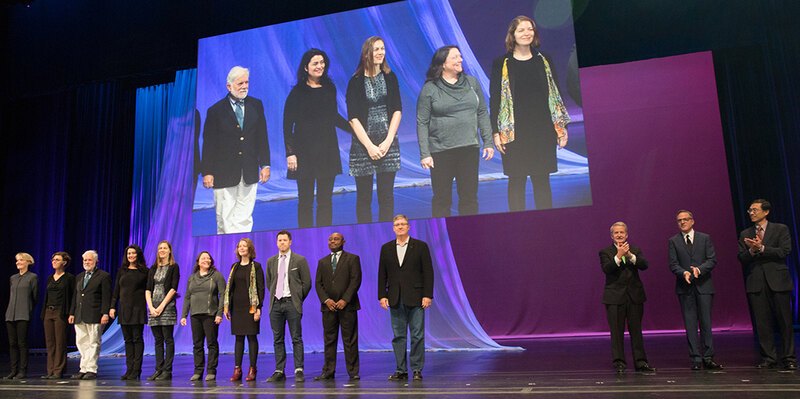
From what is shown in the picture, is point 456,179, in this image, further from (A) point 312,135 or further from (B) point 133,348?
(B) point 133,348

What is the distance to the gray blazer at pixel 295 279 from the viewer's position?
16.1 feet

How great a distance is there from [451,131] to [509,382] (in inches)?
126

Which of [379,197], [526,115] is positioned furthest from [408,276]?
[526,115]

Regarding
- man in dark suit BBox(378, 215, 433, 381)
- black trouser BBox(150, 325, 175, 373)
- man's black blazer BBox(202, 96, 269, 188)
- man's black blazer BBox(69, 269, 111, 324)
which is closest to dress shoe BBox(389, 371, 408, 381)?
man in dark suit BBox(378, 215, 433, 381)

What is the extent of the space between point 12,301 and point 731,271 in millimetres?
7781

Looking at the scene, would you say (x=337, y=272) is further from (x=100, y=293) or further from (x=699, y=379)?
(x=699, y=379)

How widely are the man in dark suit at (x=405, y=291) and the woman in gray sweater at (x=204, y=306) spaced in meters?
1.46

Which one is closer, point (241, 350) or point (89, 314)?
point (241, 350)

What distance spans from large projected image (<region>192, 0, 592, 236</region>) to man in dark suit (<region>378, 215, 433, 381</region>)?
6.26 ft

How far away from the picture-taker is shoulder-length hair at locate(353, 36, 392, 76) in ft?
23.3

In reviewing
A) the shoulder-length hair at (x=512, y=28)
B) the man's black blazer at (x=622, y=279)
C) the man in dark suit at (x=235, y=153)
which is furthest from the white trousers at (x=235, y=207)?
the man's black blazer at (x=622, y=279)

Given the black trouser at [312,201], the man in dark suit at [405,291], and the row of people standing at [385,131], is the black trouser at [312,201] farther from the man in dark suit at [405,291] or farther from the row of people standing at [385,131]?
the man in dark suit at [405,291]

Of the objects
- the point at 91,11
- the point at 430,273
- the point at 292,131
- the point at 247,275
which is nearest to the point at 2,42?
the point at 91,11

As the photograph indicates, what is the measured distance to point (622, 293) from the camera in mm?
4504
